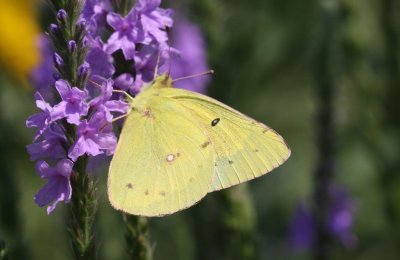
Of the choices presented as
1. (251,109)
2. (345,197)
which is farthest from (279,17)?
(345,197)

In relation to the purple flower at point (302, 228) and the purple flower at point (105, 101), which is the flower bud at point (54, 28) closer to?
the purple flower at point (105, 101)

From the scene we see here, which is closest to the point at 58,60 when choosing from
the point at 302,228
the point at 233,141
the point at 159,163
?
the point at 159,163

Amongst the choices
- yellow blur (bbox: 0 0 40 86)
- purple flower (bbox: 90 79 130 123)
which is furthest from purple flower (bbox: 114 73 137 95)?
yellow blur (bbox: 0 0 40 86)

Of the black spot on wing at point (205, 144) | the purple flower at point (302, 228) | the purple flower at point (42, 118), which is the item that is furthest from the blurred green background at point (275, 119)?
the purple flower at point (42, 118)

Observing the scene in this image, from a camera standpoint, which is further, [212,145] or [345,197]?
[345,197]

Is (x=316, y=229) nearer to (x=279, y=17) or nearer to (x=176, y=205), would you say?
(x=176, y=205)
